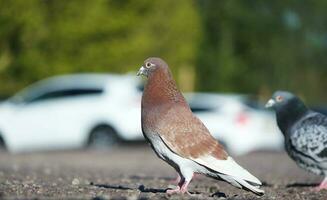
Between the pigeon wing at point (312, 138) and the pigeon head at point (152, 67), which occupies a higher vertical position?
the pigeon head at point (152, 67)

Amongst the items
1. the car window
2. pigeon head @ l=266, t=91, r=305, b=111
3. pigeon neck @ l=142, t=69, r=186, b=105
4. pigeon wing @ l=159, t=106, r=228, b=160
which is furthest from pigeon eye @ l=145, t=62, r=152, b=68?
the car window

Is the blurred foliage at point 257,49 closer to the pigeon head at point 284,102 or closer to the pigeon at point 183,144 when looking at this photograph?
the pigeon head at point 284,102

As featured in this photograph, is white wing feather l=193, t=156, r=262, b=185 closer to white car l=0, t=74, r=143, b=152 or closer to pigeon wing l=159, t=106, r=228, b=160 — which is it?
pigeon wing l=159, t=106, r=228, b=160

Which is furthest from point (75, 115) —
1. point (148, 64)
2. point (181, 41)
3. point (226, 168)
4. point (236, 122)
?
point (181, 41)

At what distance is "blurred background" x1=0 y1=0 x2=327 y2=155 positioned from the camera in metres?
24.2

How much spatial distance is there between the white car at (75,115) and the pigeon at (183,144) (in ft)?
48.3

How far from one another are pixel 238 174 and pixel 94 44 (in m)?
29.1

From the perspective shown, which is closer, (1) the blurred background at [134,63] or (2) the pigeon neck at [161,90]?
(2) the pigeon neck at [161,90]

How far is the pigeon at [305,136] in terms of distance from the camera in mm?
11570

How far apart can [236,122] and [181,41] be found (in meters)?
28.3

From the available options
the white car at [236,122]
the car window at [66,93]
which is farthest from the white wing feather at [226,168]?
the white car at [236,122]

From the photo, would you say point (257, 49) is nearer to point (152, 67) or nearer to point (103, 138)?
point (103, 138)

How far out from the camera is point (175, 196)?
29.3ft

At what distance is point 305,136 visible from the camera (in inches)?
459
